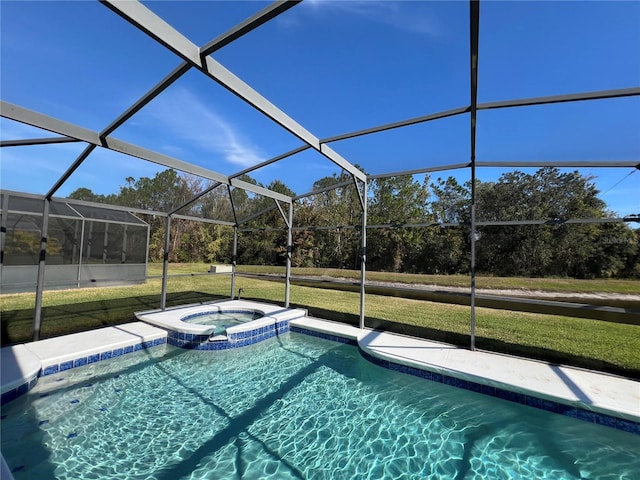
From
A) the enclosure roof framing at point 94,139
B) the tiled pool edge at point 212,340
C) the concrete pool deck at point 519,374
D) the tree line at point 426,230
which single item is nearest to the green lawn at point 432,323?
the concrete pool deck at point 519,374

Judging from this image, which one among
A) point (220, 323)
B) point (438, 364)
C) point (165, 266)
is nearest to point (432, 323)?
point (438, 364)

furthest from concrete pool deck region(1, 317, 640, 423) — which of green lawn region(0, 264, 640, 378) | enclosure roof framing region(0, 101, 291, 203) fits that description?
enclosure roof framing region(0, 101, 291, 203)

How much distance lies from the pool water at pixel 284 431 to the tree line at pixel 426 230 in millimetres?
3872

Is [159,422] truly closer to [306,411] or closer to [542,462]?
[306,411]

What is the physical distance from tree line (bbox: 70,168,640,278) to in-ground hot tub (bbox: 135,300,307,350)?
226cm

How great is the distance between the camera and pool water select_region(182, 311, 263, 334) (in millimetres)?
6227

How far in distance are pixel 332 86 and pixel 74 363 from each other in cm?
535

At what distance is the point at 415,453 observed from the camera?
104 inches

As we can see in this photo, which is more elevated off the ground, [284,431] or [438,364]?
[438,364]

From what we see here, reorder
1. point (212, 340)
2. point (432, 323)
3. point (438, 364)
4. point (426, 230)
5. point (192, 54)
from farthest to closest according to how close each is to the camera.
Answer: point (426, 230)
point (432, 323)
point (212, 340)
point (438, 364)
point (192, 54)

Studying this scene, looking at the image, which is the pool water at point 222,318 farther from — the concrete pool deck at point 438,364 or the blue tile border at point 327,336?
the concrete pool deck at point 438,364

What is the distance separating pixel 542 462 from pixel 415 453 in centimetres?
110

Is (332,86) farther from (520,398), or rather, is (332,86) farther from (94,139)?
(520,398)

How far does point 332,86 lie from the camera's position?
439 cm
